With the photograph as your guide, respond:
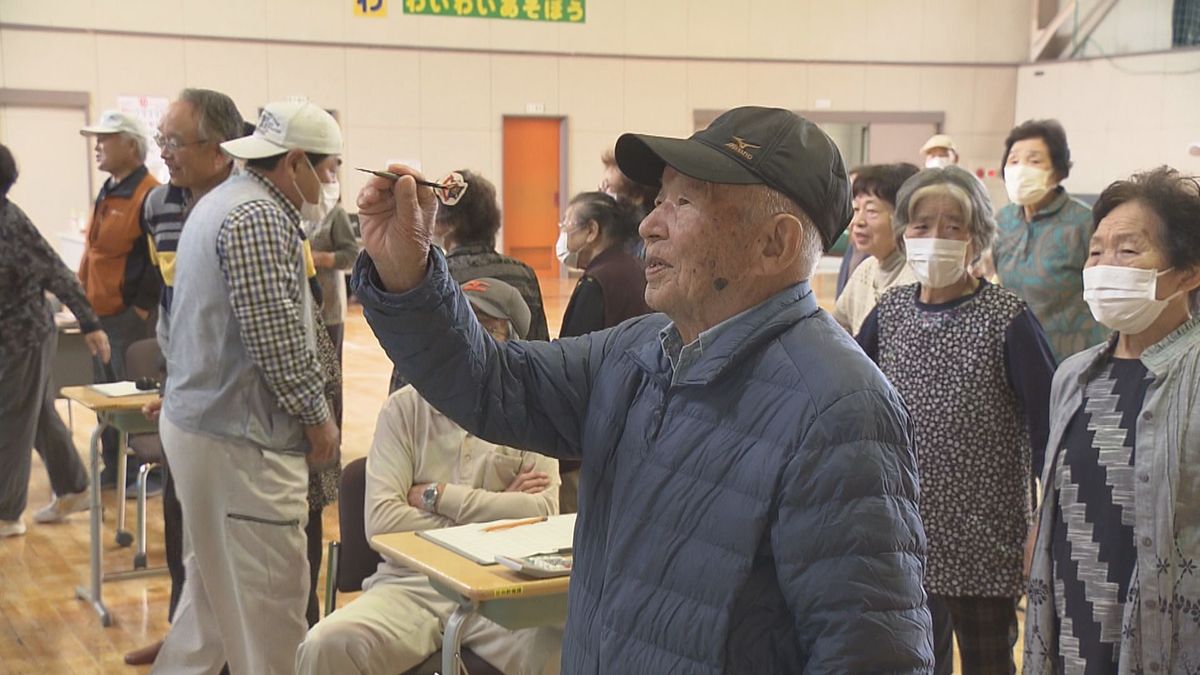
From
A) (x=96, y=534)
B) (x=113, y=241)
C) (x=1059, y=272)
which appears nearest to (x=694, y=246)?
(x=1059, y=272)

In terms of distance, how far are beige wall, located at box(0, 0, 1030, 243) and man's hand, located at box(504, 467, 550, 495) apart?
39.9ft

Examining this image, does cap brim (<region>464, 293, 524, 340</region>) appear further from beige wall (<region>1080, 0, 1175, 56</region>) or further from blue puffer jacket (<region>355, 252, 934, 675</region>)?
beige wall (<region>1080, 0, 1175, 56</region>)

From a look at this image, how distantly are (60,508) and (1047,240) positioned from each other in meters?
4.85

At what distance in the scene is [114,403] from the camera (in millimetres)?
4539

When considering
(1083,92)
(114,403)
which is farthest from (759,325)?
(1083,92)

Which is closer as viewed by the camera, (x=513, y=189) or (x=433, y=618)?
(x=433, y=618)

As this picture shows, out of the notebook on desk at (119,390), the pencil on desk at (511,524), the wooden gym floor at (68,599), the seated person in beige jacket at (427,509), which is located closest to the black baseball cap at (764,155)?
the pencil on desk at (511,524)

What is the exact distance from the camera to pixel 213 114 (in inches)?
154

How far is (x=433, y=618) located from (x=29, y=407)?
10.5ft

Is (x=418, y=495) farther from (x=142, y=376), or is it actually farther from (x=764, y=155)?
(x=142, y=376)

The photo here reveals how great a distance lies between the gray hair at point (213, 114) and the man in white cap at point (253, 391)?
588 millimetres

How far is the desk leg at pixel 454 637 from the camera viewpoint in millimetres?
2658

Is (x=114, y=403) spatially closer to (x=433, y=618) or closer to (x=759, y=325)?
(x=433, y=618)

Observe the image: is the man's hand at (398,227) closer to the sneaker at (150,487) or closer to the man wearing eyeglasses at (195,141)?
the man wearing eyeglasses at (195,141)
